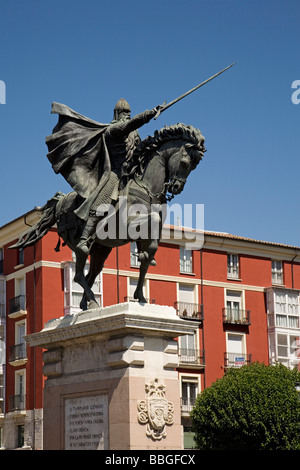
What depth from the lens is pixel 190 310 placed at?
179ft

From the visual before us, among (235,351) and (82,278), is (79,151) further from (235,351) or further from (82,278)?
(235,351)

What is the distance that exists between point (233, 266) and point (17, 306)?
15.5 metres

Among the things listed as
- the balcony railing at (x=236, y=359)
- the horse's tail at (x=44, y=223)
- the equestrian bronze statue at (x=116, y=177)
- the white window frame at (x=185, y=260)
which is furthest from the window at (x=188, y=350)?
the equestrian bronze statue at (x=116, y=177)

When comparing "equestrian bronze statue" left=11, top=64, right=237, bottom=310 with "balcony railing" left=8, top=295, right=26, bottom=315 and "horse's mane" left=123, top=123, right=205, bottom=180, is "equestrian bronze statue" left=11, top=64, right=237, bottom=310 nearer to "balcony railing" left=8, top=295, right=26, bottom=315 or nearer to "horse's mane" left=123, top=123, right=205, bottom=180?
"horse's mane" left=123, top=123, right=205, bottom=180

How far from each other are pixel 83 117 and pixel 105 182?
1718 mm

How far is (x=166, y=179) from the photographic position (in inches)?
602

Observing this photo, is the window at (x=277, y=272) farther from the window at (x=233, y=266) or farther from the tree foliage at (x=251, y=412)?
the tree foliage at (x=251, y=412)

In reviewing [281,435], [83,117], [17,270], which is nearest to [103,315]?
[83,117]

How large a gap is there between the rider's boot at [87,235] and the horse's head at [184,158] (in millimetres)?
1518

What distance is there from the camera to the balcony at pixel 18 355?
49.9 meters

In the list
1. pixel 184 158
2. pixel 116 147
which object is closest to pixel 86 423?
pixel 184 158

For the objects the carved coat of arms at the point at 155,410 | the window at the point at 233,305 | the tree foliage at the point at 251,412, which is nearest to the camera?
the carved coat of arms at the point at 155,410

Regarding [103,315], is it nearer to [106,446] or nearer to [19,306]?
[106,446]

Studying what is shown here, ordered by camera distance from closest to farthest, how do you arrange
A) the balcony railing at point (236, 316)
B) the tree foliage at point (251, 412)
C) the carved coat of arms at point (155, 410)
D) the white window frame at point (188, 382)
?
the carved coat of arms at point (155, 410) → the tree foliage at point (251, 412) → the white window frame at point (188, 382) → the balcony railing at point (236, 316)
